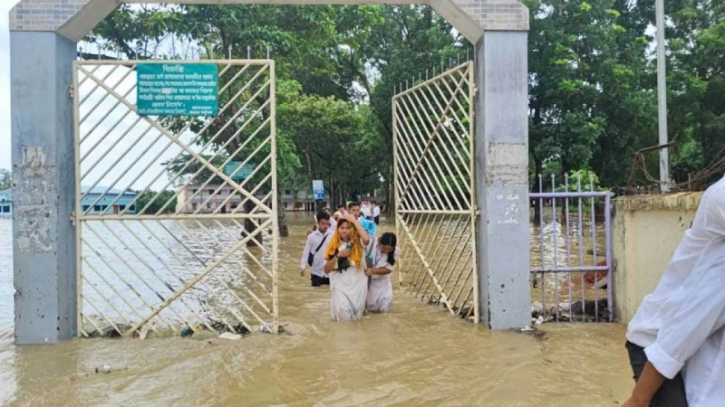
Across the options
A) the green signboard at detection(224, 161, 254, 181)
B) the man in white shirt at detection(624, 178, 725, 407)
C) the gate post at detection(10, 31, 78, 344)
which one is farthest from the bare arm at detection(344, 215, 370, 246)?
the man in white shirt at detection(624, 178, 725, 407)

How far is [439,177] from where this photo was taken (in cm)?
789

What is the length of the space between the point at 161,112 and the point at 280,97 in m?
12.3

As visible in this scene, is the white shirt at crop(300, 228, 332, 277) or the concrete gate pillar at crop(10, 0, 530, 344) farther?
the white shirt at crop(300, 228, 332, 277)

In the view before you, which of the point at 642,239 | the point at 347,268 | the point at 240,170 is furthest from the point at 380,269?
the point at 642,239

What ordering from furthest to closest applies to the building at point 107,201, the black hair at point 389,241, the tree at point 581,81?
the tree at point 581,81, the black hair at point 389,241, the building at point 107,201

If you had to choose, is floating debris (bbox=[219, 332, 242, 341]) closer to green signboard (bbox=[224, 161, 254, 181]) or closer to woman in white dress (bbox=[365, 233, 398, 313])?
green signboard (bbox=[224, 161, 254, 181])

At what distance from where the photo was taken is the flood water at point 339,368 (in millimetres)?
4227

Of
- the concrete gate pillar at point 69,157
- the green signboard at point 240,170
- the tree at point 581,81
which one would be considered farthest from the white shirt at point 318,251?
the tree at point 581,81

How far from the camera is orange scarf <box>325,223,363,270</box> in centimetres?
652

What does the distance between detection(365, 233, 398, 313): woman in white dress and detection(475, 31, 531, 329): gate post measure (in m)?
1.41

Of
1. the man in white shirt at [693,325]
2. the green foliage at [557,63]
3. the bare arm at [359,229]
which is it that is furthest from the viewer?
the green foliage at [557,63]

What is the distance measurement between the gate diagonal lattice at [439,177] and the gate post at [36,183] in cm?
400

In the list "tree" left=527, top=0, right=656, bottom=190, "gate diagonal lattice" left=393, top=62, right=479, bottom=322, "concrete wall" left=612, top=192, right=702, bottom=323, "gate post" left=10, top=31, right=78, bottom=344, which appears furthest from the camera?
"tree" left=527, top=0, right=656, bottom=190

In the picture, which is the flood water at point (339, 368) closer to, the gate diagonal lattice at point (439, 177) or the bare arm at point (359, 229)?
the gate diagonal lattice at point (439, 177)
